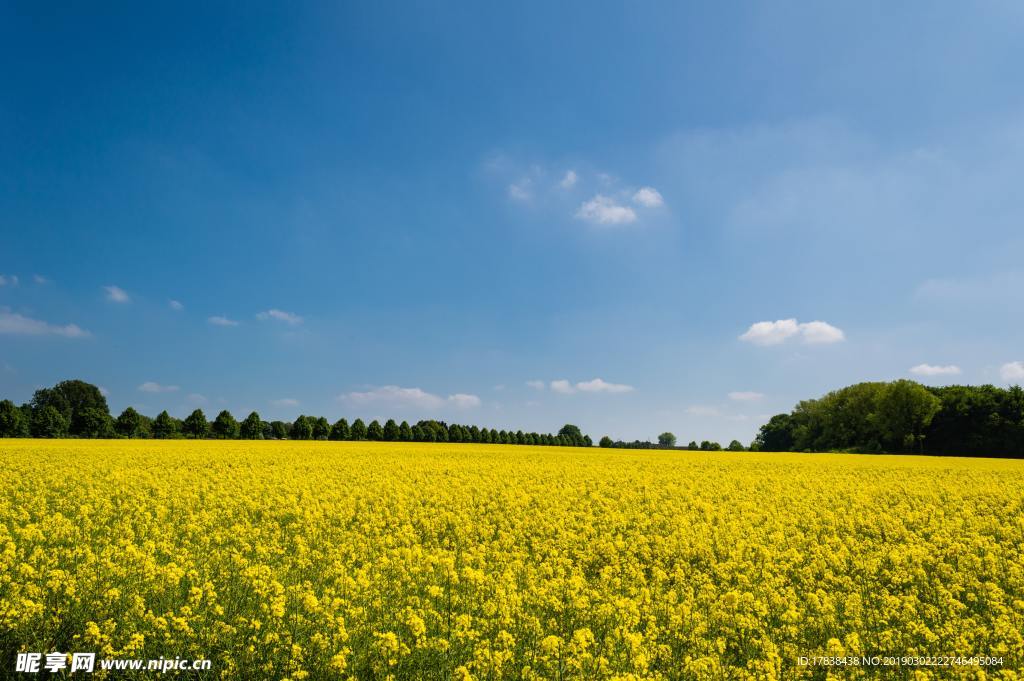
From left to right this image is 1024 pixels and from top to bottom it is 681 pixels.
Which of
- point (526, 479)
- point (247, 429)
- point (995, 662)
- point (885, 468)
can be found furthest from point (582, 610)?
point (247, 429)

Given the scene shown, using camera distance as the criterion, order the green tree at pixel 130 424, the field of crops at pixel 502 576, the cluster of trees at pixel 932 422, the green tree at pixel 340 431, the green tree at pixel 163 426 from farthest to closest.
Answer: the green tree at pixel 340 431 < the green tree at pixel 130 424 < the cluster of trees at pixel 932 422 < the green tree at pixel 163 426 < the field of crops at pixel 502 576

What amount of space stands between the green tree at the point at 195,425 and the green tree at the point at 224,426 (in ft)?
4.01

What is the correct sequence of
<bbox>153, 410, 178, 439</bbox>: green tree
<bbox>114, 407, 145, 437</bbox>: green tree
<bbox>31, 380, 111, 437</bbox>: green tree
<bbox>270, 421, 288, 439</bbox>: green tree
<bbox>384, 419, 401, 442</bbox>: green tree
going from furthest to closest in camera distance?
<bbox>31, 380, 111, 437</bbox>: green tree
<bbox>270, 421, 288, 439</bbox>: green tree
<bbox>384, 419, 401, 442</bbox>: green tree
<bbox>114, 407, 145, 437</bbox>: green tree
<bbox>153, 410, 178, 439</bbox>: green tree

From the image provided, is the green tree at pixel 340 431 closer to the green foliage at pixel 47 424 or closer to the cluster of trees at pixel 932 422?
the green foliage at pixel 47 424

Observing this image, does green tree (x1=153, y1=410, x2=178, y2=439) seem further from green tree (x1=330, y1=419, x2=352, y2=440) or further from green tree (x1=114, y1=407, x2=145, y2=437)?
green tree (x1=330, y1=419, x2=352, y2=440)

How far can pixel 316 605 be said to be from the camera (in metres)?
6.25

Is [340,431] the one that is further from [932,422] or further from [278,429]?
[932,422]

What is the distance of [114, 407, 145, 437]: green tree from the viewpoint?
68.3 meters

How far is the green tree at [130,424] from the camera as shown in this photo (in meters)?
68.3

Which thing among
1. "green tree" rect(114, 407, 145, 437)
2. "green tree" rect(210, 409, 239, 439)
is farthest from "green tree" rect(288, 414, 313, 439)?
"green tree" rect(114, 407, 145, 437)

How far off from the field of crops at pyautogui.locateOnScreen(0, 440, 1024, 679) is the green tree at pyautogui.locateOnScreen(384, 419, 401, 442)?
58695mm

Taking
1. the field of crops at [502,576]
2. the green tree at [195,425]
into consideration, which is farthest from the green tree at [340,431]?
the field of crops at [502,576]

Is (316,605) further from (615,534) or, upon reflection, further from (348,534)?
(615,534)

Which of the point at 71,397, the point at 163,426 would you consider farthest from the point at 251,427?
the point at 71,397
